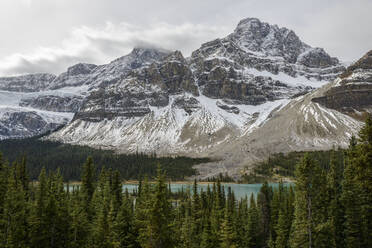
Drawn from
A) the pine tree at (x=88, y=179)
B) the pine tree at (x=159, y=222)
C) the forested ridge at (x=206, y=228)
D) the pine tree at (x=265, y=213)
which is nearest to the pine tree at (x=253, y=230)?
the pine tree at (x=265, y=213)

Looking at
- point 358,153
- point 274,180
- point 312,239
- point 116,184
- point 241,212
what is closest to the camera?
point 358,153

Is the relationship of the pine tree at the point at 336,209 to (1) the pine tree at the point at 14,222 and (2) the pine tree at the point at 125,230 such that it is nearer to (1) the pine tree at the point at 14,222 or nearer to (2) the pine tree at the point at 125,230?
(2) the pine tree at the point at 125,230

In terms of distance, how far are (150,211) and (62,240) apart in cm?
1773

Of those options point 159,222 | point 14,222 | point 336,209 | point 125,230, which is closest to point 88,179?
point 125,230

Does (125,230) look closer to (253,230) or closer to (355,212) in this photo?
(355,212)

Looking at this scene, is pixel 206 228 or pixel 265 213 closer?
pixel 206 228

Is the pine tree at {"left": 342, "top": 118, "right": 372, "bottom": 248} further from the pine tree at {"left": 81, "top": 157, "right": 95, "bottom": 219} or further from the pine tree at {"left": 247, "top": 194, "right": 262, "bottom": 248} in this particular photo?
the pine tree at {"left": 81, "top": 157, "right": 95, "bottom": 219}

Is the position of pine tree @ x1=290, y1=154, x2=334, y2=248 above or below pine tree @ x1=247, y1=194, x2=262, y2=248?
above

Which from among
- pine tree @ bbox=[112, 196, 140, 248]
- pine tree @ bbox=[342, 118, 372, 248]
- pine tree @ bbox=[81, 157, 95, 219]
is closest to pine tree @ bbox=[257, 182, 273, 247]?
pine tree @ bbox=[342, 118, 372, 248]

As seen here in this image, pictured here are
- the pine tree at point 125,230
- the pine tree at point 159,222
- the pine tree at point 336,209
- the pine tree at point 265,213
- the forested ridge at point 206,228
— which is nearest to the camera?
the pine tree at point 159,222

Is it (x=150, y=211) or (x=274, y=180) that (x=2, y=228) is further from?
(x=274, y=180)

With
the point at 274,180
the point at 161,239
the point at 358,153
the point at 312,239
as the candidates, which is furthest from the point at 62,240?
the point at 274,180

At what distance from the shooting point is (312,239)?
103ft

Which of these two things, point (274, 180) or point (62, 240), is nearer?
point (62, 240)
